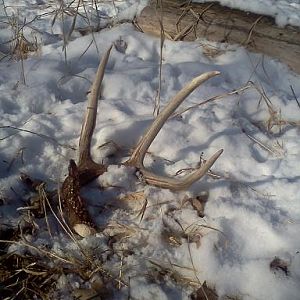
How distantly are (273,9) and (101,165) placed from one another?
6.33 ft

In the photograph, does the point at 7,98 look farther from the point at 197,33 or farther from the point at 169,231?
the point at 197,33

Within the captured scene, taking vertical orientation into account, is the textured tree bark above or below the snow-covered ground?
above

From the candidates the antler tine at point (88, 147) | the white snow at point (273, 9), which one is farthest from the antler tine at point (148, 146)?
the white snow at point (273, 9)

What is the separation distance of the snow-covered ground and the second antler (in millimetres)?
58

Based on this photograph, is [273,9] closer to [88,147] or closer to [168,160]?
[168,160]

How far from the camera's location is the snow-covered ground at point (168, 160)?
6.59 ft

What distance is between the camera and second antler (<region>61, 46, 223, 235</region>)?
Result: 2.11 m

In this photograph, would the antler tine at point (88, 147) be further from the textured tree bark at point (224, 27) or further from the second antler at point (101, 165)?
the textured tree bark at point (224, 27)

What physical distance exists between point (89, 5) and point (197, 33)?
3.44 feet

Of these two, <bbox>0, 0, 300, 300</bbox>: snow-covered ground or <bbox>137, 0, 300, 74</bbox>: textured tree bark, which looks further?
<bbox>137, 0, 300, 74</bbox>: textured tree bark

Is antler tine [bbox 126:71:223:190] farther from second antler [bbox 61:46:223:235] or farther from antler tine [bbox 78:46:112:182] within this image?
antler tine [bbox 78:46:112:182]

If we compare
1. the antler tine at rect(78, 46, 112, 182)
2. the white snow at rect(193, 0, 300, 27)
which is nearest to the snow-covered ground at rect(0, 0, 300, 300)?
the antler tine at rect(78, 46, 112, 182)

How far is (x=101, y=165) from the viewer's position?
7.74 ft

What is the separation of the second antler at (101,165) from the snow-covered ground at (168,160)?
58 mm
